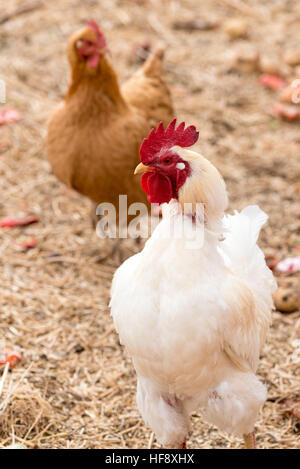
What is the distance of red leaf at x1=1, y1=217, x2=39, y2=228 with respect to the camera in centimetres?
471

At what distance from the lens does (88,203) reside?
5074 mm

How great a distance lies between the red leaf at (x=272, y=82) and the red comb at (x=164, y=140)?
178 inches

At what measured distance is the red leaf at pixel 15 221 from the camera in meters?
4.71

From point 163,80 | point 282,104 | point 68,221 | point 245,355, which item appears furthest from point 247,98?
point 245,355

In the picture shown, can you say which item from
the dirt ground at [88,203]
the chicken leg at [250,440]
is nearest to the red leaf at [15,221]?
the dirt ground at [88,203]

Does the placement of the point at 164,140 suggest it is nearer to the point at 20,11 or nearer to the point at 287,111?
the point at 287,111

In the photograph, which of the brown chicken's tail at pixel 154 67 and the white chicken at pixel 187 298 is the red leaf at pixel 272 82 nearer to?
the brown chicken's tail at pixel 154 67

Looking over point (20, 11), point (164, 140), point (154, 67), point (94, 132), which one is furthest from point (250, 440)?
point (20, 11)

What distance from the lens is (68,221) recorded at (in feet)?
16.1

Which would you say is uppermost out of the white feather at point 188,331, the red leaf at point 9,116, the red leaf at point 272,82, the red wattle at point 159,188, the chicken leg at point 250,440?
the red leaf at point 272,82

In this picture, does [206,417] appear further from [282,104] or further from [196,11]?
[196,11]

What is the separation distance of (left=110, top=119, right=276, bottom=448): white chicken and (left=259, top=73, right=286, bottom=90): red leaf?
4490 millimetres

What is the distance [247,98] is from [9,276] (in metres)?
3.46
